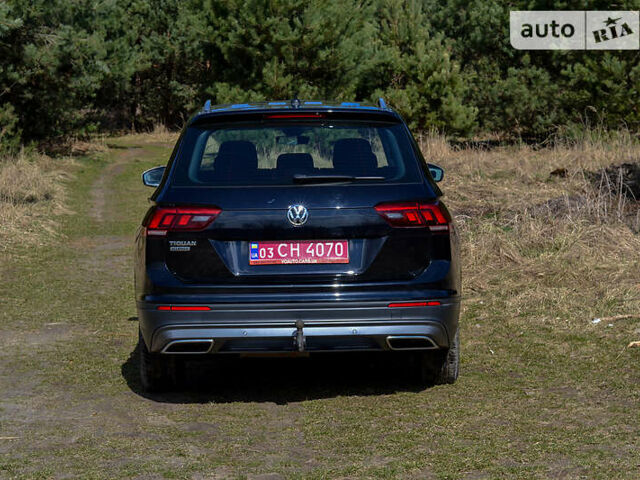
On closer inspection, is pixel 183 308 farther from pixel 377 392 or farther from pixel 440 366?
pixel 440 366

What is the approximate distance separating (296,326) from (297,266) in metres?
0.32

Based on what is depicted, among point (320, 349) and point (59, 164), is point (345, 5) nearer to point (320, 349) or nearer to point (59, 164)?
point (59, 164)

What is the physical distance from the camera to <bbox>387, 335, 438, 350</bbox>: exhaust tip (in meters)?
5.60

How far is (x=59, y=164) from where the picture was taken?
87.2 feet

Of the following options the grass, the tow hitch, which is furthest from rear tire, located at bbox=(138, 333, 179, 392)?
the tow hitch

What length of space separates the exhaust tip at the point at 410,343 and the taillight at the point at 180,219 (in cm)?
118

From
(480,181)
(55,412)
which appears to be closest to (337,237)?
(55,412)

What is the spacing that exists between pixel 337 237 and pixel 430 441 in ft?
3.88

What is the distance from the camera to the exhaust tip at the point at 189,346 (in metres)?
5.60

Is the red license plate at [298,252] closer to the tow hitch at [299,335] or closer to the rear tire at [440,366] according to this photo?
the tow hitch at [299,335]

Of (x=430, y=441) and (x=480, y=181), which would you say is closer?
(x=430, y=441)

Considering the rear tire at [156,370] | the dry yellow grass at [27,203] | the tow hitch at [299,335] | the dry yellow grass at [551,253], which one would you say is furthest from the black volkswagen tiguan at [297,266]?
the dry yellow grass at [27,203]

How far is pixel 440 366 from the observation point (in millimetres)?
6336

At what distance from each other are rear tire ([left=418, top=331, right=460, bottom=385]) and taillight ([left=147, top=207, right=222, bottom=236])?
1687 mm
